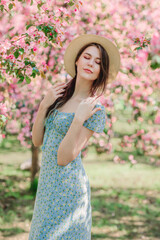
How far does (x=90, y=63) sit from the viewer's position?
1.95 m

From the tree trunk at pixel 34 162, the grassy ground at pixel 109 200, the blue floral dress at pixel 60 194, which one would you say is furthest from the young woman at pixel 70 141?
the tree trunk at pixel 34 162

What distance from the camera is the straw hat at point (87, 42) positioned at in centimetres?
200

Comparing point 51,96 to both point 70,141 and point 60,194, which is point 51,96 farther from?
point 60,194

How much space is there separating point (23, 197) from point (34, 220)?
300 cm

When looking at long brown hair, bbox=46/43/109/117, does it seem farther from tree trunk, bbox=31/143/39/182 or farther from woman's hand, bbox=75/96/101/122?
tree trunk, bbox=31/143/39/182

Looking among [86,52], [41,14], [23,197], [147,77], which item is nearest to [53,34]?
[41,14]

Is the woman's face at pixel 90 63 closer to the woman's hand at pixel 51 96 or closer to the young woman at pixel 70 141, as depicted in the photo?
the young woman at pixel 70 141

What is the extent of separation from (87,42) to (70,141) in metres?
0.73

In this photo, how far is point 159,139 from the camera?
5.23 meters

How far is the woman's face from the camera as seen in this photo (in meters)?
1.95

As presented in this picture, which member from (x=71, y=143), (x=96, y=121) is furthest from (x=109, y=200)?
(x=71, y=143)

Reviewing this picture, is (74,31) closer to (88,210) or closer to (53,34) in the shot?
(53,34)

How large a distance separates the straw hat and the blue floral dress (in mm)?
390

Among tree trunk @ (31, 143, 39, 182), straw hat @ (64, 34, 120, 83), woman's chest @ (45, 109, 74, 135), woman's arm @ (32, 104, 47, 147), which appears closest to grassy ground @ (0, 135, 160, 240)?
tree trunk @ (31, 143, 39, 182)
